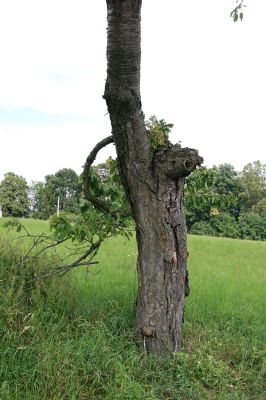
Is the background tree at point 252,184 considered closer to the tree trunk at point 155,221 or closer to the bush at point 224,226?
the bush at point 224,226

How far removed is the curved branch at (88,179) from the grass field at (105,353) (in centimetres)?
95

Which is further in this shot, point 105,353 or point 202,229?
point 202,229

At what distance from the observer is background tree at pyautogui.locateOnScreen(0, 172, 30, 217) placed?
6738cm

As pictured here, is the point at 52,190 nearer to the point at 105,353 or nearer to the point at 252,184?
the point at 252,184

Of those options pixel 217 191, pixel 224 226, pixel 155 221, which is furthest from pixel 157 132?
pixel 224 226

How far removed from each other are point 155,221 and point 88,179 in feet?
3.11

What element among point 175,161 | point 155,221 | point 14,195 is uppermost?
point 14,195

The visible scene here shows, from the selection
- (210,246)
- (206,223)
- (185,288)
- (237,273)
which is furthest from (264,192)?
(185,288)

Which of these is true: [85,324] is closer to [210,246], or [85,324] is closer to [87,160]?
[87,160]

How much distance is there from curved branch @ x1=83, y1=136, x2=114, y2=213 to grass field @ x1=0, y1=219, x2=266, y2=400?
0.95 meters

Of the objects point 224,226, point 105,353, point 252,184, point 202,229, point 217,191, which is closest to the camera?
point 105,353

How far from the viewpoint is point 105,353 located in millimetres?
3832

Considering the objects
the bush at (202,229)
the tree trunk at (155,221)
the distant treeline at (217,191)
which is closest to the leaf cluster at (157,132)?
the tree trunk at (155,221)

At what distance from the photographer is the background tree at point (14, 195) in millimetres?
67375
